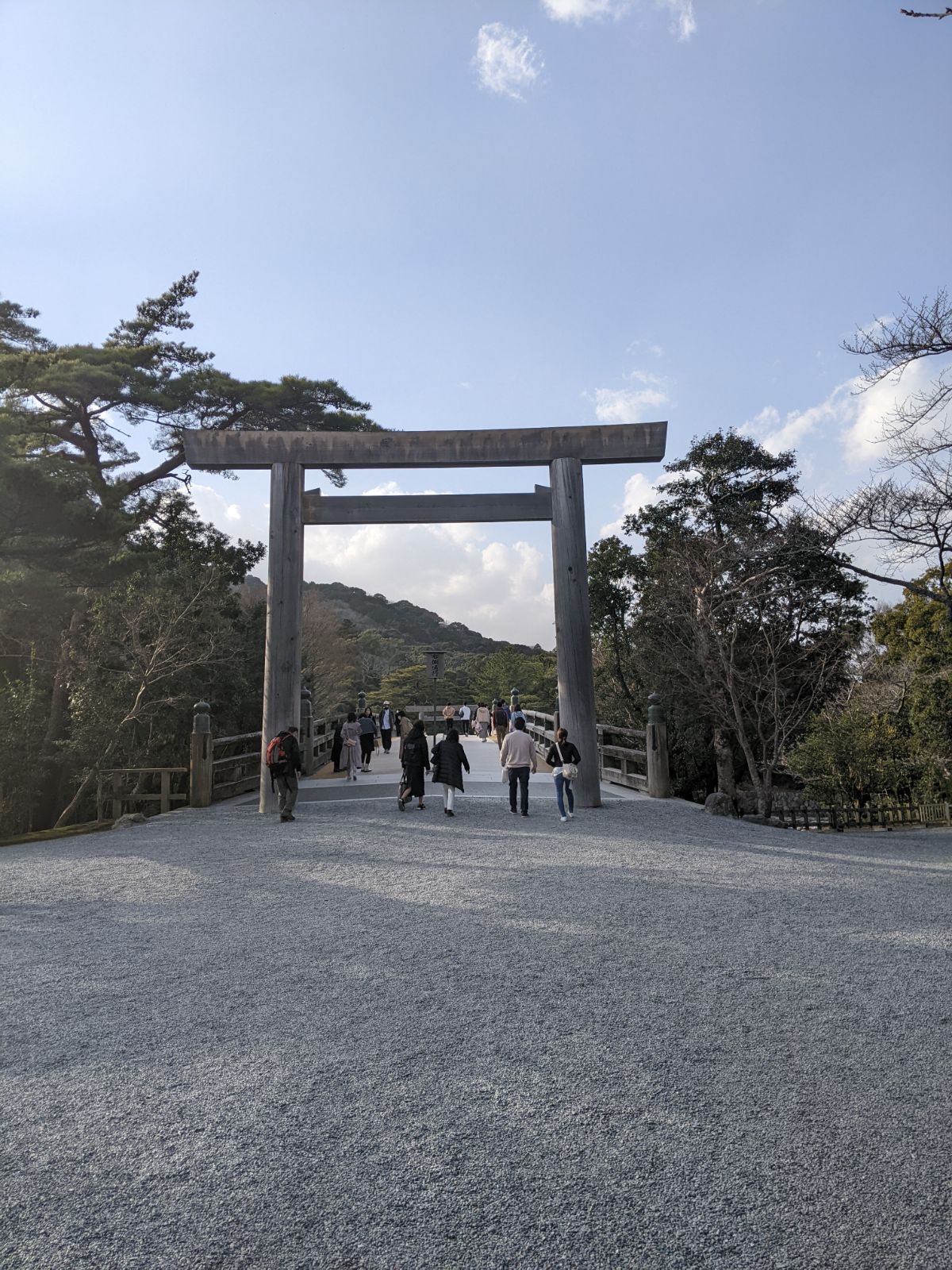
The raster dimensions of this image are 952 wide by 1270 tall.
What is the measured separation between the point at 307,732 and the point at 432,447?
7.45 metres

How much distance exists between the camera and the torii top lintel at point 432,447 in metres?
A: 10.6

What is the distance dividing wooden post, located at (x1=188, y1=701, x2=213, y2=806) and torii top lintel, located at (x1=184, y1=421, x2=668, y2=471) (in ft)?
11.6

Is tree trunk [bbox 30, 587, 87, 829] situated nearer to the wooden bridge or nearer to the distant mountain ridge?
the wooden bridge

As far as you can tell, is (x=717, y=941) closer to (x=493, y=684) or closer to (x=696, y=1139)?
(x=696, y=1139)

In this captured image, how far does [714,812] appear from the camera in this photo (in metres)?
10.7

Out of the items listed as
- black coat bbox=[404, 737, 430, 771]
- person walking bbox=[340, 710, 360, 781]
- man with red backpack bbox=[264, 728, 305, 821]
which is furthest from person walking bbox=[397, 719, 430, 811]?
person walking bbox=[340, 710, 360, 781]

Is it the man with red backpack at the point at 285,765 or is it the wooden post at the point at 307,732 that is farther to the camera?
the wooden post at the point at 307,732

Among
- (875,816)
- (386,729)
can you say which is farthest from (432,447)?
(386,729)

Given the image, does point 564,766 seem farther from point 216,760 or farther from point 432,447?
point 216,760

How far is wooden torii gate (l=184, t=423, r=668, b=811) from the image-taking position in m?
10.5

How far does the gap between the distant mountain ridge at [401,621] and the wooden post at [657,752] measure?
73.4m

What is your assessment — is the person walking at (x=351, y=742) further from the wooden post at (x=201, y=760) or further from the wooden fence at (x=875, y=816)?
the wooden fence at (x=875, y=816)

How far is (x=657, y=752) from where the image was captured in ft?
38.4

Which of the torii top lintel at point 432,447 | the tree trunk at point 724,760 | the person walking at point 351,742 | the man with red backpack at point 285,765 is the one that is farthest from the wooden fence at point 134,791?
the tree trunk at point 724,760
